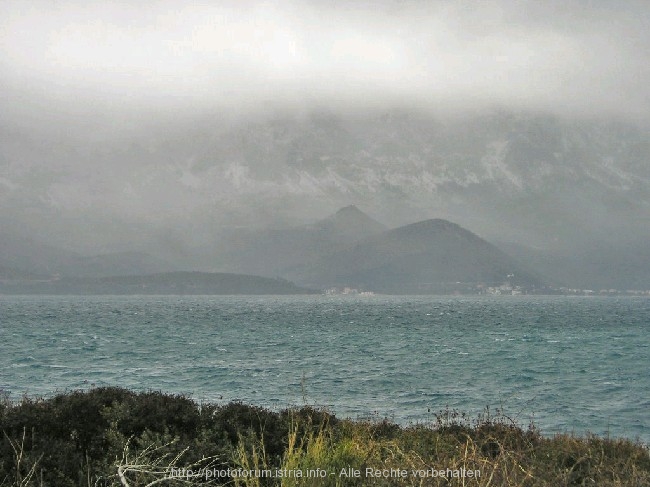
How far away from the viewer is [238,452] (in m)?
11.1

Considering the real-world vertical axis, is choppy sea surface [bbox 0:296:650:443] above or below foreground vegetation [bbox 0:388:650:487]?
below

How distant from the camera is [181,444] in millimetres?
11922

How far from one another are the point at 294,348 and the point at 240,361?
556 inches

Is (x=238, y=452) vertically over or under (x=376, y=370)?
over

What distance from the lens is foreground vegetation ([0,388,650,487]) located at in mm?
9648

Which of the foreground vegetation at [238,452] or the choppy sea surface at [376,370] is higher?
the foreground vegetation at [238,452]

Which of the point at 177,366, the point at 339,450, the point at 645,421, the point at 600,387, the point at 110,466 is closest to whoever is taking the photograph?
the point at 110,466

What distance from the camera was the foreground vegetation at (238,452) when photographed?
965cm

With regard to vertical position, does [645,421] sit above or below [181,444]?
below

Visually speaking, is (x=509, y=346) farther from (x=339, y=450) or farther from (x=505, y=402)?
(x=339, y=450)

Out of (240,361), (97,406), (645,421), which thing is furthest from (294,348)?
(97,406)

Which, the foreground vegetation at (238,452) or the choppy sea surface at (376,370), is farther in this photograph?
the choppy sea surface at (376,370)

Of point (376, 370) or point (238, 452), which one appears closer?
point (238, 452)

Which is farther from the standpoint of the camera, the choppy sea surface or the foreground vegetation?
the choppy sea surface
